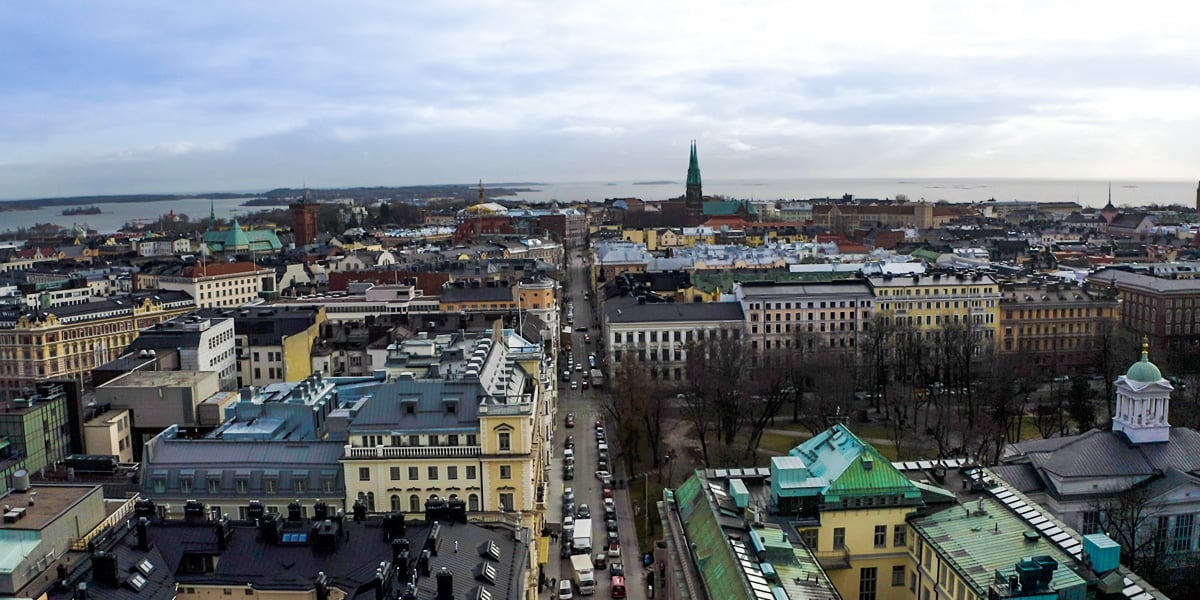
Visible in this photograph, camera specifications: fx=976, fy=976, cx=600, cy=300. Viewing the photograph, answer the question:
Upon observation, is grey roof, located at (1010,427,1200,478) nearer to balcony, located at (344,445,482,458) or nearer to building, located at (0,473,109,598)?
balcony, located at (344,445,482,458)

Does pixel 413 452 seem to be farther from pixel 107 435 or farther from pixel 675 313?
pixel 675 313

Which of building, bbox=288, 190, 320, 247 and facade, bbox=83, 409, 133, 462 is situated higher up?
building, bbox=288, 190, 320, 247

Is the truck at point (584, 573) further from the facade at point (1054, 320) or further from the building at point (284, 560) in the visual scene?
the facade at point (1054, 320)

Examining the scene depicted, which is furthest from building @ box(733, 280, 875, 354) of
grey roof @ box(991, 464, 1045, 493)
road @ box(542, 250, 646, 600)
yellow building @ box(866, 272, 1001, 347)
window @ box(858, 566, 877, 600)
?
window @ box(858, 566, 877, 600)

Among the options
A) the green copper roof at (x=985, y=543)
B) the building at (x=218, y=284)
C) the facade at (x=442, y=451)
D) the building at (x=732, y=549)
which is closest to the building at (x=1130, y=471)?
Result: the green copper roof at (x=985, y=543)

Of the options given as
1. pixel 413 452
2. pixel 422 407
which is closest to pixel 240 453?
pixel 413 452

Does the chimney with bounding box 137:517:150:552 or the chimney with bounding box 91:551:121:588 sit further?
the chimney with bounding box 137:517:150:552
